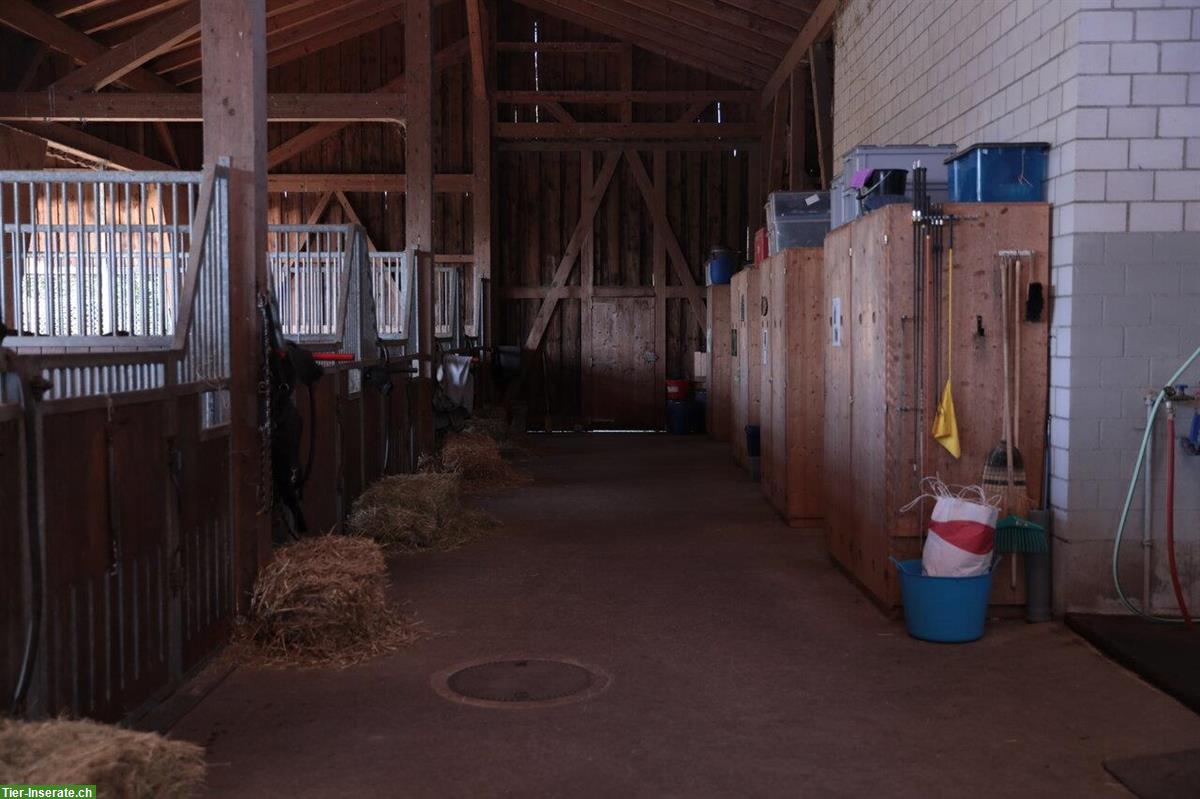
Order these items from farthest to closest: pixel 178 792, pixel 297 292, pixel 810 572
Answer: pixel 297 292, pixel 810 572, pixel 178 792

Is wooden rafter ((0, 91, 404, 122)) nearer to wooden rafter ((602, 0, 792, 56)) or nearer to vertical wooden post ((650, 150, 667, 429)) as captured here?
wooden rafter ((602, 0, 792, 56))

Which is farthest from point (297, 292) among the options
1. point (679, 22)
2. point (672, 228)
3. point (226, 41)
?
point (672, 228)

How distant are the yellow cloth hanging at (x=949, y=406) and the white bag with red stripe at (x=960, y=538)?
35cm

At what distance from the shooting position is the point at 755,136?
54.2 feet

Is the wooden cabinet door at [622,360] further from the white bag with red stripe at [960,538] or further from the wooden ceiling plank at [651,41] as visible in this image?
the white bag with red stripe at [960,538]

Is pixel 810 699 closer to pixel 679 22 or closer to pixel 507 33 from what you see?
pixel 679 22

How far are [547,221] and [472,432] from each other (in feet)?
19.4

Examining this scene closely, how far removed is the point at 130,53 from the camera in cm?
1238

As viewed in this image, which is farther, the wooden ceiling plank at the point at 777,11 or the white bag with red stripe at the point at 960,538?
the wooden ceiling plank at the point at 777,11

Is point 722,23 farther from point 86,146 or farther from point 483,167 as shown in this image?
point 86,146

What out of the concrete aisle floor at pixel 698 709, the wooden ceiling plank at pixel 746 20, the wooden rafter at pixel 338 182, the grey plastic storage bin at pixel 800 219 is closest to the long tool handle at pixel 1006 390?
the concrete aisle floor at pixel 698 709

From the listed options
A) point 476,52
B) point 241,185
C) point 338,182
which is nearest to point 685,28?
point 476,52

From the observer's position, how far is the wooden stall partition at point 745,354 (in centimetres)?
1034

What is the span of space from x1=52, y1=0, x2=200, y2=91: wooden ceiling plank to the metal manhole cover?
393 inches
